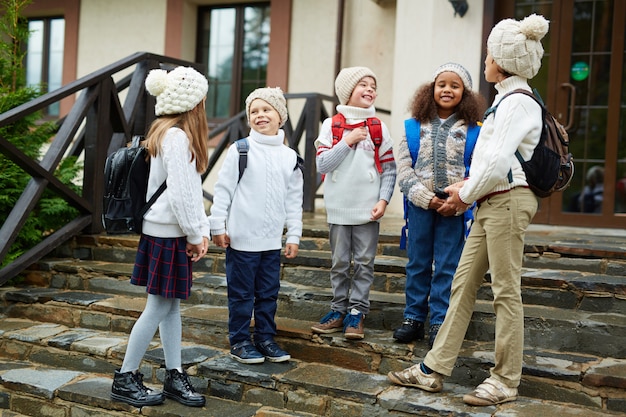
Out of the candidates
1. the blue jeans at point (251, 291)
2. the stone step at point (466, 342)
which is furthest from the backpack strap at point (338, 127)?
the stone step at point (466, 342)

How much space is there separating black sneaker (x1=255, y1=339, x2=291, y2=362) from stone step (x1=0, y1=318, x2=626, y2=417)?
35 millimetres

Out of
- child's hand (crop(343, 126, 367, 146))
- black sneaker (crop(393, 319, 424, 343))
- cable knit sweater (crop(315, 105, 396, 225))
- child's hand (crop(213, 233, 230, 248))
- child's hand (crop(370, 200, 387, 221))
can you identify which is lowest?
black sneaker (crop(393, 319, 424, 343))

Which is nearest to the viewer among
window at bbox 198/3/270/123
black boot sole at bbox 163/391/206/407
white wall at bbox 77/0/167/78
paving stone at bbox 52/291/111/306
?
black boot sole at bbox 163/391/206/407

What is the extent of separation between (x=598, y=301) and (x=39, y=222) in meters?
3.72

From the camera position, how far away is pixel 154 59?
5766mm

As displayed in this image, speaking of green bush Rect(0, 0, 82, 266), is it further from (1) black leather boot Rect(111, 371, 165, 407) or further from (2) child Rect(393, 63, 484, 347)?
(2) child Rect(393, 63, 484, 347)

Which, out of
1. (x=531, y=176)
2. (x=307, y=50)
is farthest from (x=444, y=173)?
(x=307, y=50)

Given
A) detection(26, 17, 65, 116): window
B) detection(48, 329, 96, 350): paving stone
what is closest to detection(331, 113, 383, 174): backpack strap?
detection(48, 329, 96, 350): paving stone

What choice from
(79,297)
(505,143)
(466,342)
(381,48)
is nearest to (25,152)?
(79,297)

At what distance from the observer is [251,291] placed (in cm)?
360

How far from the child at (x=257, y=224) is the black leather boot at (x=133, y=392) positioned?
49 cm

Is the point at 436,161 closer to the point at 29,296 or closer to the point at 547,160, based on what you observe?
the point at 547,160

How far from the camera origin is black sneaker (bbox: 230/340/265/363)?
11.8 feet

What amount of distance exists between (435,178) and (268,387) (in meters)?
→ 1.27
